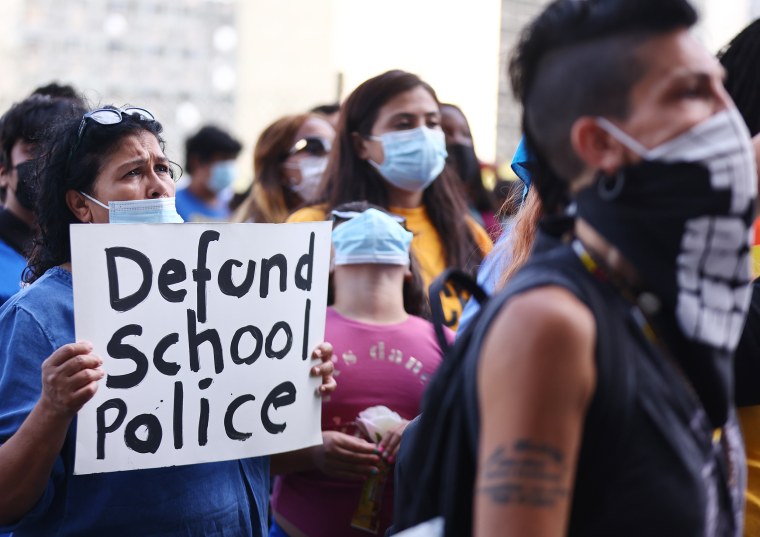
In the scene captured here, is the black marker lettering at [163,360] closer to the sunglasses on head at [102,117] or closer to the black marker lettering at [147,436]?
the black marker lettering at [147,436]

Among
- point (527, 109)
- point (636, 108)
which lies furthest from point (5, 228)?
point (636, 108)

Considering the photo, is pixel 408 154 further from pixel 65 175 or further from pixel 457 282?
pixel 457 282

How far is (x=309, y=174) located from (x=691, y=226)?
4.12 meters

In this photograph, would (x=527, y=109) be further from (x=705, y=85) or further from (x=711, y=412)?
(x=711, y=412)

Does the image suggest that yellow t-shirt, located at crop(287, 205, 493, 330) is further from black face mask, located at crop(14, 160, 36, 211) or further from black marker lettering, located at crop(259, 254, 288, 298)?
black marker lettering, located at crop(259, 254, 288, 298)

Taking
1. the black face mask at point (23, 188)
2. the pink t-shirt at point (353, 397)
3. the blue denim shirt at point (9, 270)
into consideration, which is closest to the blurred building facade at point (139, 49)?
the black face mask at point (23, 188)

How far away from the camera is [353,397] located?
335 cm

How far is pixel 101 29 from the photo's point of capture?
22.2 meters

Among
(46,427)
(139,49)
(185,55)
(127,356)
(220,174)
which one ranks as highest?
(139,49)

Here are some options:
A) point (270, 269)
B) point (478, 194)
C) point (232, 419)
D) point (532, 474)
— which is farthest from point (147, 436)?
point (478, 194)

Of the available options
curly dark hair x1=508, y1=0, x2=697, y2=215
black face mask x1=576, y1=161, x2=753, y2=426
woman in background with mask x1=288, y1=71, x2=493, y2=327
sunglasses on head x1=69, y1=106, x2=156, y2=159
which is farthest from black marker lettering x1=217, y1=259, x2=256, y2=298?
woman in background with mask x1=288, y1=71, x2=493, y2=327

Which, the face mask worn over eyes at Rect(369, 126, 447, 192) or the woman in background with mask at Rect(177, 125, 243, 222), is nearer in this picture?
the face mask worn over eyes at Rect(369, 126, 447, 192)

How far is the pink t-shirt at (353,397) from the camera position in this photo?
10.9 feet

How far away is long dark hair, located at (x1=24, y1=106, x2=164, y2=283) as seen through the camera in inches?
113
